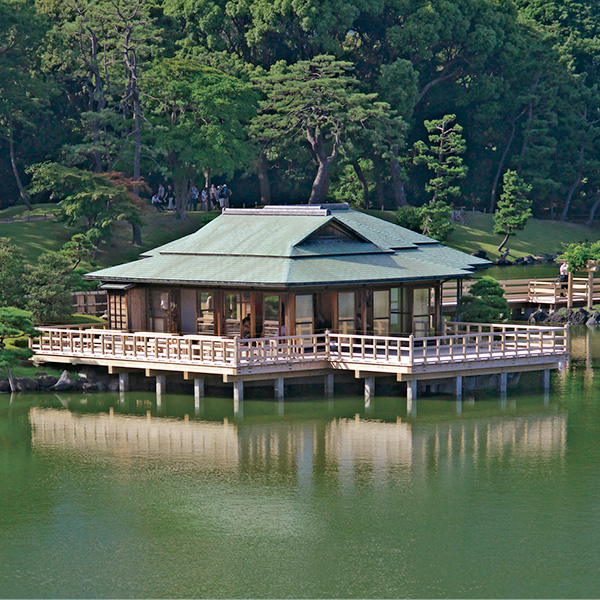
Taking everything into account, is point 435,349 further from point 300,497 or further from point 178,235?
point 178,235

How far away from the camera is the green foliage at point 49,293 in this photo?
149 ft

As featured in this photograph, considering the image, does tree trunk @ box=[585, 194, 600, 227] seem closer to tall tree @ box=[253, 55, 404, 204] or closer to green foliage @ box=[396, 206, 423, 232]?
green foliage @ box=[396, 206, 423, 232]

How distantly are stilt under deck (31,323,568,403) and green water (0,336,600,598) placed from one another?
107 cm

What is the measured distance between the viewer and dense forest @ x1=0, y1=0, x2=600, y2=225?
80.0 m

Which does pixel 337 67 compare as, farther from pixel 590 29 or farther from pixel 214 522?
pixel 214 522

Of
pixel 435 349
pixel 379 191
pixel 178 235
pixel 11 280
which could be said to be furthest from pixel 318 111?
pixel 435 349

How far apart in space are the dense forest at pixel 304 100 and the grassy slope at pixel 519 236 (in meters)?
3.45

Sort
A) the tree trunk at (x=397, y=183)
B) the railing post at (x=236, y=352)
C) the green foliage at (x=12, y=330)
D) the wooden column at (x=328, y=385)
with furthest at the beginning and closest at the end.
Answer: the tree trunk at (x=397, y=183) < the wooden column at (x=328, y=385) < the green foliage at (x=12, y=330) < the railing post at (x=236, y=352)

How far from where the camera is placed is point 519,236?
10000 centimetres

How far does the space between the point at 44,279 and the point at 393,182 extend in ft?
192

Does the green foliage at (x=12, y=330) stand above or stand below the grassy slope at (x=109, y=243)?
below

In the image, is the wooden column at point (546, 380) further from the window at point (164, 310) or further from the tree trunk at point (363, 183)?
the tree trunk at point (363, 183)

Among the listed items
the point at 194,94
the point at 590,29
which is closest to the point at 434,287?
the point at 194,94

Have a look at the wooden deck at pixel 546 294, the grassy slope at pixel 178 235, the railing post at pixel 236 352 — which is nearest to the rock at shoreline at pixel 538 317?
the wooden deck at pixel 546 294
